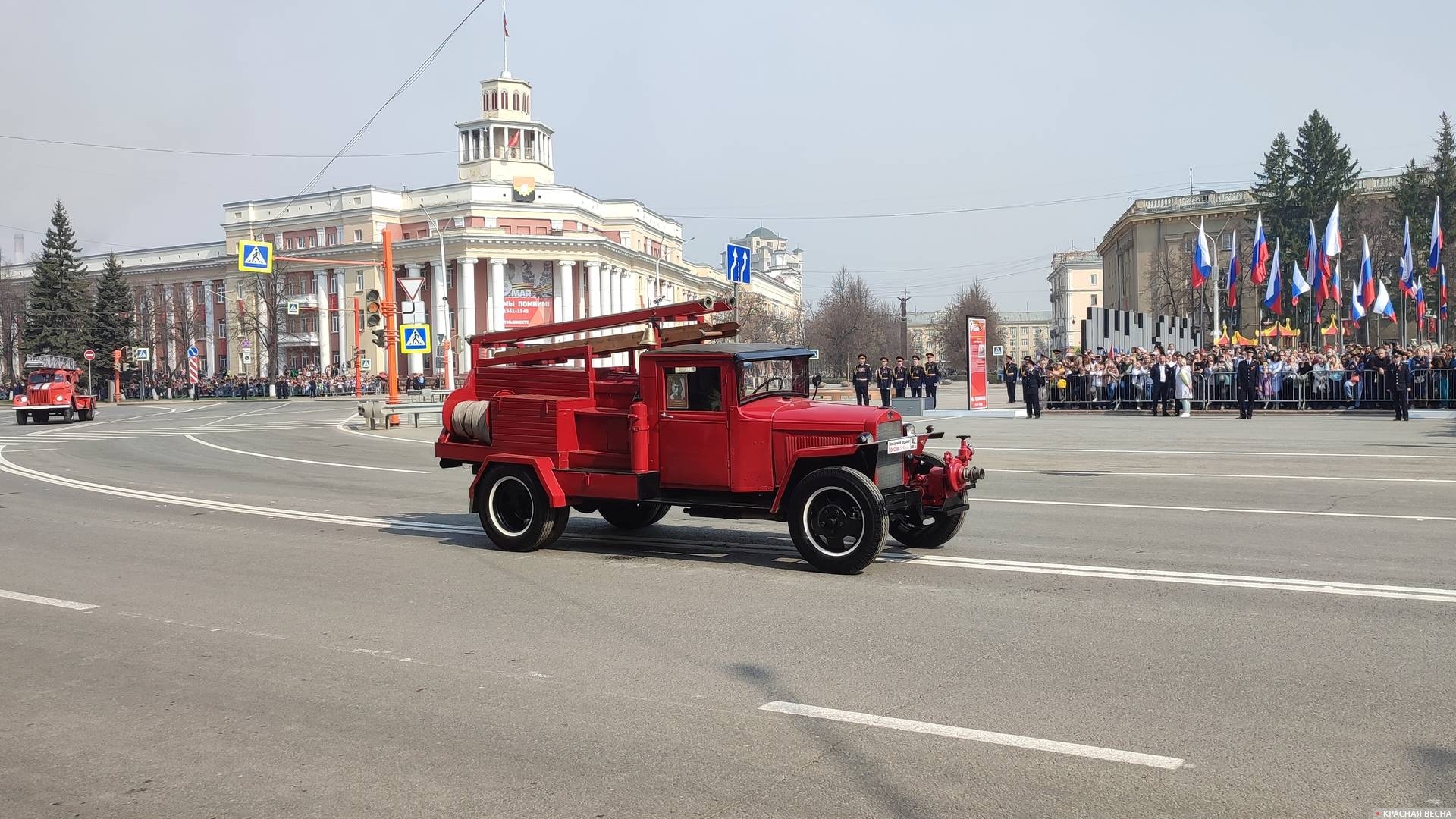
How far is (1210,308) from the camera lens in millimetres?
84875

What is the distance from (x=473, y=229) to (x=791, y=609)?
9274cm

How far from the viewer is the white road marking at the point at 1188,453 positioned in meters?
18.4

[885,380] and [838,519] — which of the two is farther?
[885,380]

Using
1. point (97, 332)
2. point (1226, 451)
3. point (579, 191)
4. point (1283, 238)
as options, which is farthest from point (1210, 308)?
point (97, 332)

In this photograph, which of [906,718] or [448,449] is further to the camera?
[448,449]

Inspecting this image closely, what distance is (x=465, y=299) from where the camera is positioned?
97188 millimetres

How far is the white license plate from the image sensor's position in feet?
30.2

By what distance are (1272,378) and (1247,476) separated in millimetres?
17815

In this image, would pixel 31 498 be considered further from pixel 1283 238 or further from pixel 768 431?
pixel 1283 238

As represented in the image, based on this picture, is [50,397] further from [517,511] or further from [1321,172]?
[1321,172]

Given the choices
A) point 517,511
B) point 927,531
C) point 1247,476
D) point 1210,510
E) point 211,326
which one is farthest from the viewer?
point 211,326

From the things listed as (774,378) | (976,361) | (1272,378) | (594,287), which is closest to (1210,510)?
(774,378)

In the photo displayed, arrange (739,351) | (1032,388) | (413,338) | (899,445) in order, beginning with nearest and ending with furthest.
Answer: (899,445)
(739,351)
(1032,388)
(413,338)

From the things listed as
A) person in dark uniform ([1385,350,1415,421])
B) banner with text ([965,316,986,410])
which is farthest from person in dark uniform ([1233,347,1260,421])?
banner with text ([965,316,986,410])
